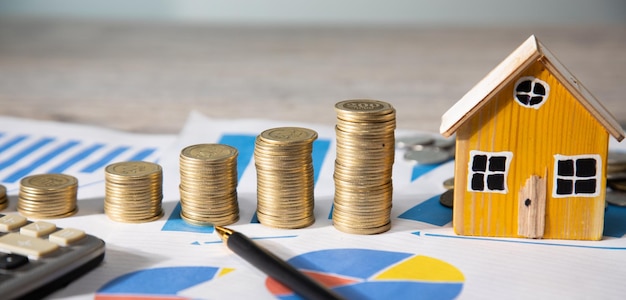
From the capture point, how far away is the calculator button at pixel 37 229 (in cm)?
105

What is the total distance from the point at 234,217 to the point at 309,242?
0.46 feet

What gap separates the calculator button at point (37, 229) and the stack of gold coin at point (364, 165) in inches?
15.2

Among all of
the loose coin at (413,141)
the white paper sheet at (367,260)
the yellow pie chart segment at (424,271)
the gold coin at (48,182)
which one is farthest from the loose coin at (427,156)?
the gold coin at (48,182)

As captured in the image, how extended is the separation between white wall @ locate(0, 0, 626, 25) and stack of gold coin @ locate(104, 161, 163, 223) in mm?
2987

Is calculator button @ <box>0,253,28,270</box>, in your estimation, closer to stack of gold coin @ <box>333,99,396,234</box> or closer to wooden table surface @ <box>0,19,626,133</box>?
stack of gold coin @ <box>333,99,396,234</box>

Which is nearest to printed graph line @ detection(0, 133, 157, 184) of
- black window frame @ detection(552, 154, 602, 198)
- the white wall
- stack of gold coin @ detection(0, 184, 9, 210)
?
stack of gold coin @ detection(0, 184, 9, 210)

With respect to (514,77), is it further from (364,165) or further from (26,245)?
(26,245)

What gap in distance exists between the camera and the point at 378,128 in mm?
1133

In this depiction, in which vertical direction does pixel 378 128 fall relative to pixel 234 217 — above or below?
above

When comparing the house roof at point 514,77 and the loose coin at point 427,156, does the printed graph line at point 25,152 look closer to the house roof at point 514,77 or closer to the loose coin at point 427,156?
the loose coin at point 427,156

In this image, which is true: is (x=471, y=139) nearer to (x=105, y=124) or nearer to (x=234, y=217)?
(x=234, y=217)

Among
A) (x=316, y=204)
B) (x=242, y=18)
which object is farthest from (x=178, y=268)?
(x=242, y=18)

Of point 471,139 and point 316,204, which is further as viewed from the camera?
point 316,204

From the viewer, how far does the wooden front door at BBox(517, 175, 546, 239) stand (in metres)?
1.14
